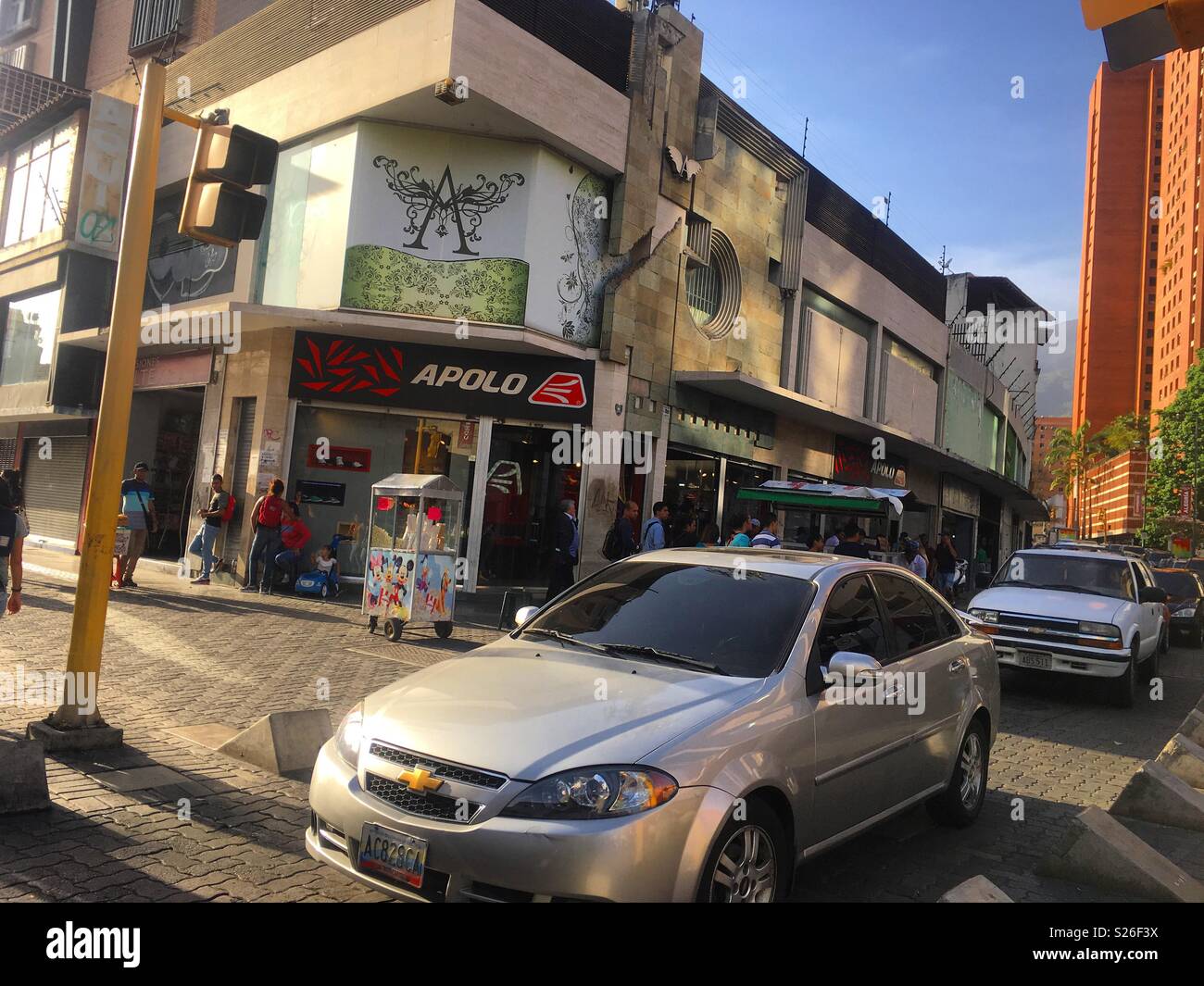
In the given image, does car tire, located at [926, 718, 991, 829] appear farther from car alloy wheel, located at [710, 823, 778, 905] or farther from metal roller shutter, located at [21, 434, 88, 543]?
metal roller shutter, located at [21, 434, 88, 543]

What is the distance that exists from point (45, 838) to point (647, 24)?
16.8 meters

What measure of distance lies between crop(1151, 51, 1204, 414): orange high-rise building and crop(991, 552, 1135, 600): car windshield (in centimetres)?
8724

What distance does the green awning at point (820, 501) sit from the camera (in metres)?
14.2

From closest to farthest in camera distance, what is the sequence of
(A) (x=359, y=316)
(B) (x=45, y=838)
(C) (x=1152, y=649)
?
1. (B) (x=45, y=838)
2. (C) (x=1152, y=649)
3. (A) (x=359, y=316)

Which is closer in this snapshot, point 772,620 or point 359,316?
point 772,620

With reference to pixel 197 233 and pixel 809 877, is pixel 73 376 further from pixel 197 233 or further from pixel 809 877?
pixel 809 877

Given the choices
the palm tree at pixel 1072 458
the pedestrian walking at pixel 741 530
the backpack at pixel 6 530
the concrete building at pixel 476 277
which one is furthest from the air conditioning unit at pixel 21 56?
the palm tree at pixel 1072 458

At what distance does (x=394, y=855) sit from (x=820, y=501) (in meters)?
12.2

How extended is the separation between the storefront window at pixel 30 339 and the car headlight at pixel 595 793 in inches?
869

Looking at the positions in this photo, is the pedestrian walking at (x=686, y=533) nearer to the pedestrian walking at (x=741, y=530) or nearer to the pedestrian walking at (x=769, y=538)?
the pedestrian walking at (x=741, y=530)

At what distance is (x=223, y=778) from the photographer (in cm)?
534

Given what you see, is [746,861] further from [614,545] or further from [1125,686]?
[614,545]
